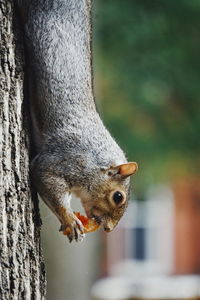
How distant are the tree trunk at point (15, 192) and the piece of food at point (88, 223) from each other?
0.32 meters

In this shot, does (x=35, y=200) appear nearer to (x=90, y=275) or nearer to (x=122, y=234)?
(x=90, y=275)

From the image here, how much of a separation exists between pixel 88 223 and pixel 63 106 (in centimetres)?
48

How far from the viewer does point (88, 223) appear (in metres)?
3.77

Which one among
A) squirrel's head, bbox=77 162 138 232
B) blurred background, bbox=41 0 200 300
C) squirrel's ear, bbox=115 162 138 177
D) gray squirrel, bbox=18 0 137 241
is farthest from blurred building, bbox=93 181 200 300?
gray squirrel, bbox=18 0 137 241

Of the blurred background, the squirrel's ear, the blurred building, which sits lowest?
the blurred building

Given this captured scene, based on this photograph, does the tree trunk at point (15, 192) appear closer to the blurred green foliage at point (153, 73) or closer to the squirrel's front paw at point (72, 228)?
the squirrel's front paw at point (72, 228)

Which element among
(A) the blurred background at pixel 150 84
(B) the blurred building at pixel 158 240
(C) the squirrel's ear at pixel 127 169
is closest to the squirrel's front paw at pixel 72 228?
(C) the squirrel's ear at pixel 127 169

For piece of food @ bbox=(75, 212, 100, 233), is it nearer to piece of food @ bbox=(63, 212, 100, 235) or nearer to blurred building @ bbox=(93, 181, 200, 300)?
piece of food @ bbox=(63, 212, 100, 235)

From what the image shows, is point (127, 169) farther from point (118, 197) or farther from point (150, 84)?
point (150, 84)

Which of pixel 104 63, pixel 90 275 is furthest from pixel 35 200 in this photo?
pixel 104 63

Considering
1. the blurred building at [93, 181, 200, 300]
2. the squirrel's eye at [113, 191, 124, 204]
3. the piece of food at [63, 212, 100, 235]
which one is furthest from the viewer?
the blurred building at [93, 181, 200, 300]

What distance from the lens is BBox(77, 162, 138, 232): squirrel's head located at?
3760 mm

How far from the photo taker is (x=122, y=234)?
18578 millimetres

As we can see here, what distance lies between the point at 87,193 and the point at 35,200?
35cm
